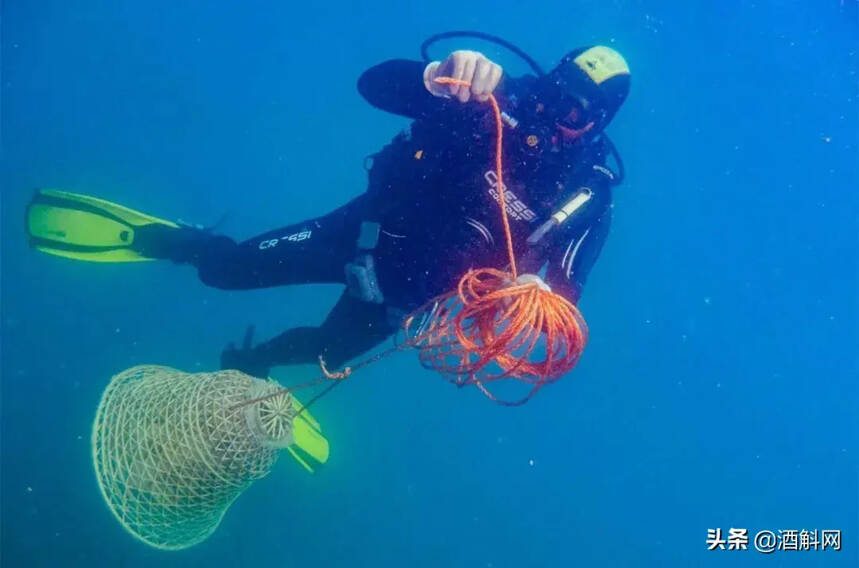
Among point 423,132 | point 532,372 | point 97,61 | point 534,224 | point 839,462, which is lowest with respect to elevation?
point 839,462

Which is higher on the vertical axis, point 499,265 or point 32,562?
point 499,265

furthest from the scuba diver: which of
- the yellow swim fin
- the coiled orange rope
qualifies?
the yellow swim fin

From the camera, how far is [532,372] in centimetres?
232

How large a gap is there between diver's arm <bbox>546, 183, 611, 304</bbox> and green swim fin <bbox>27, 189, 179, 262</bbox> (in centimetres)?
383

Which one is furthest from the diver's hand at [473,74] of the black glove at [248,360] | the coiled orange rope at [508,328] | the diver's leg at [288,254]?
the black glove at [248,360]

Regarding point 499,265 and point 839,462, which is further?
point 839,462

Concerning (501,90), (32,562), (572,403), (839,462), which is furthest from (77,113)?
(839,462)

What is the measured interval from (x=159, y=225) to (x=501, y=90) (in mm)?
3450

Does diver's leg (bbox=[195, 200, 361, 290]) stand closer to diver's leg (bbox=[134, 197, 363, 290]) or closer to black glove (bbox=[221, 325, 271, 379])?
diver's leg (bbox=[134, 197, 363, 290])

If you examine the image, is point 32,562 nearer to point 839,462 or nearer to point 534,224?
point 534,224

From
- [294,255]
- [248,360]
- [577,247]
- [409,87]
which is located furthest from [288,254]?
[577,247]

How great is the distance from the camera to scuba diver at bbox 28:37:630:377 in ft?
10.9

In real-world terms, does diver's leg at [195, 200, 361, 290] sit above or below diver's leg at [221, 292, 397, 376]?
above

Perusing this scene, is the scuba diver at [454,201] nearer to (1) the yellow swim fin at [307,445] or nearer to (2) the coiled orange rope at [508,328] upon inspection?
(2) the coiled orange rope at [508,328]
